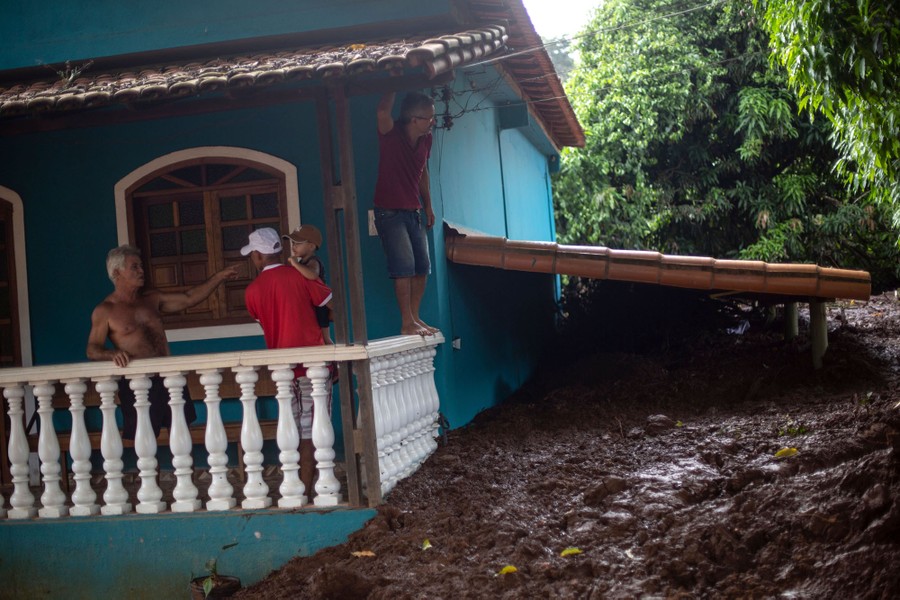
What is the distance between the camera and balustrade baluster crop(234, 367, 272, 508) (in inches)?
211

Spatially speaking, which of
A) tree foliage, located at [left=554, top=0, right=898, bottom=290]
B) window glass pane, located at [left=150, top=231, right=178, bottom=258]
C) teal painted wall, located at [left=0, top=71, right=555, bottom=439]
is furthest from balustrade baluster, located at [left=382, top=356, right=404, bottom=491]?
tree foliage, located at [left=554, top=0, right=898, bottom=290]

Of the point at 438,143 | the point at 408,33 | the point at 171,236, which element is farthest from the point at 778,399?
the point at 171,236

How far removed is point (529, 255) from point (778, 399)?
2.47 meters

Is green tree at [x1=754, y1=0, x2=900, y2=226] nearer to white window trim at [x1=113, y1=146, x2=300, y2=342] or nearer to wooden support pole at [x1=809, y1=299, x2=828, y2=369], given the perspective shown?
wooden support pole at [x1=809, y1=299, x2=828, y2=369]

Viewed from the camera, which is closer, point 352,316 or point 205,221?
point 352,316

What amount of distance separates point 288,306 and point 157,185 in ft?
8.72

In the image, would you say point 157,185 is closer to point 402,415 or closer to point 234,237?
point 234,237

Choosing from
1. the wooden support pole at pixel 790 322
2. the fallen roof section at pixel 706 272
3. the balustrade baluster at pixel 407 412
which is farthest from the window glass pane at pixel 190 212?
the wooden support pole at pixel 790 322

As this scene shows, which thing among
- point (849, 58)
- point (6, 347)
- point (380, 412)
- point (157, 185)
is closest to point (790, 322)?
point (849, 58)

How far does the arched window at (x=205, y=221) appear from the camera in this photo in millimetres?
7586

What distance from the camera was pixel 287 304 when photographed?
5.79 metres

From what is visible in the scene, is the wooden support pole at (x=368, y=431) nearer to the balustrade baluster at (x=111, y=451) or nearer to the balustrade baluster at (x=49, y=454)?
the balustrade baluster at (x=111, y=451)

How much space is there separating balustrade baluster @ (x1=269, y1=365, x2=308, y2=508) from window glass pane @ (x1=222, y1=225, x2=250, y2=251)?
2.46 m

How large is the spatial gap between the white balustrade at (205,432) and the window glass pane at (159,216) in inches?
90.6
